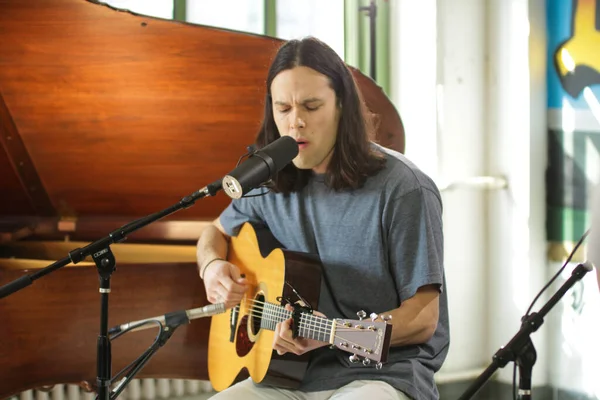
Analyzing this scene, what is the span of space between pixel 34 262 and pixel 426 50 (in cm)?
197

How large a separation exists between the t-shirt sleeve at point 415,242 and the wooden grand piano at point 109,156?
0.78 meters

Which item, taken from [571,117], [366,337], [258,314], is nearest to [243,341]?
[258,314]

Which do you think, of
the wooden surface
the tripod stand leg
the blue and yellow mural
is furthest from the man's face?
the blue and yellow mural

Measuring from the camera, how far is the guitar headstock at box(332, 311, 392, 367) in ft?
4.96

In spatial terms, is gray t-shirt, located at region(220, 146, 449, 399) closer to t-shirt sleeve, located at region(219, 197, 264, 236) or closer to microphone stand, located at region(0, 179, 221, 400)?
t-shirt sleeve, located at region(219, 197, 264, 236)

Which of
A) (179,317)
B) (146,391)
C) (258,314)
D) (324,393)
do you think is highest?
(179,317)

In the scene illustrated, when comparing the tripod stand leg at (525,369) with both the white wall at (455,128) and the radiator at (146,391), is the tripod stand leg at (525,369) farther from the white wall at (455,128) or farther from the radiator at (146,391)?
the white wall at (455,128)

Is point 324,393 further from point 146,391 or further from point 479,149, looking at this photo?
point 479,149

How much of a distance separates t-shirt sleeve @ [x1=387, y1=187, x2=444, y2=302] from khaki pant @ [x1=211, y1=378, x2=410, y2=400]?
217mm

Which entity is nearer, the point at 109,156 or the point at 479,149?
the point at 109,156

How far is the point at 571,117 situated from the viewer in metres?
3.09

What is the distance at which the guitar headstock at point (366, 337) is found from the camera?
1513 mm

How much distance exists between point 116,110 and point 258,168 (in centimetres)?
128

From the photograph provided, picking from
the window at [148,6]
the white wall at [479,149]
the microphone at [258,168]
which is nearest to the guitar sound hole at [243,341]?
the microphone at [258,168]
